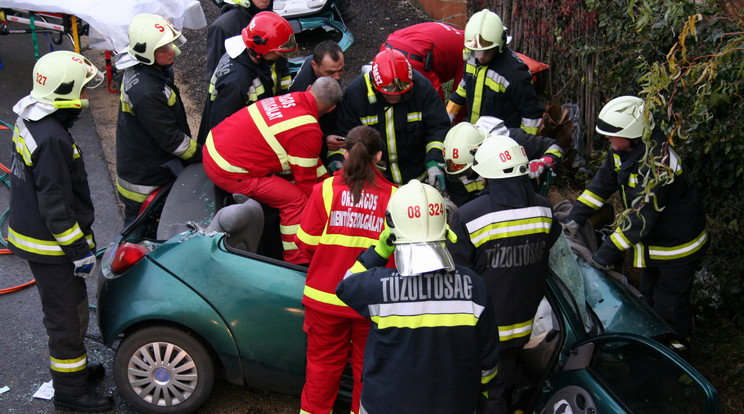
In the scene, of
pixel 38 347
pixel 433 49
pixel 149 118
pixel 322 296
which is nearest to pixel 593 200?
pixel 322 296

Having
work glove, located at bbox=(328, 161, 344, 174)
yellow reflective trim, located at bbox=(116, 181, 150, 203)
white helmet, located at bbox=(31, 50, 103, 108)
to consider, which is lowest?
yellow reflective trim, located at bbox=(116, 181, 150, 203)

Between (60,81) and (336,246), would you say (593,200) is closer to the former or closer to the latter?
(336,246)

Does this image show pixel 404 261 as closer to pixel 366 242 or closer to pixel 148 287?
pixel 366 242

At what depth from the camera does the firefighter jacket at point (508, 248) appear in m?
3.33

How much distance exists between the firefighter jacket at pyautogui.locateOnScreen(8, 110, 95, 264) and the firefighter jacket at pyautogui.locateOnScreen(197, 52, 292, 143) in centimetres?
127

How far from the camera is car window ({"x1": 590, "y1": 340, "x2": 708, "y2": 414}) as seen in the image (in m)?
2.78

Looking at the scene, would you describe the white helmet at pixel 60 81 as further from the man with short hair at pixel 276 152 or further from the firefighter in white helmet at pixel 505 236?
the firefighter in white helmet at pixel 505 236

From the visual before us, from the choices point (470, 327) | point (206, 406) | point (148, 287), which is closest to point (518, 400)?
point (470, 327)

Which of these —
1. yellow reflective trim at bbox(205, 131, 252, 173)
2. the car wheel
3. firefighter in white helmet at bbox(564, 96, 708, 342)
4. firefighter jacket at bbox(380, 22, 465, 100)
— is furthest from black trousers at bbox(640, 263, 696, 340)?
the car wheel

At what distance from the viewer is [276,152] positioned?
4.24 meters

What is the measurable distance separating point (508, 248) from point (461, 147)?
919 mm

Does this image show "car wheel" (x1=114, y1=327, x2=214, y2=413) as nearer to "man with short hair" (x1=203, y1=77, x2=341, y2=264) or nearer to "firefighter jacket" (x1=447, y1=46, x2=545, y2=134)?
"man with short hair" (x1=203, y1=77, x2=341, y2=264)

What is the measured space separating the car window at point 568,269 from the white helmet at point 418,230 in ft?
4.40

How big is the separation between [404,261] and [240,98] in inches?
108
